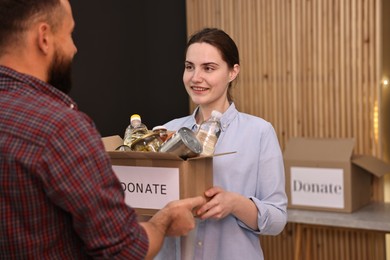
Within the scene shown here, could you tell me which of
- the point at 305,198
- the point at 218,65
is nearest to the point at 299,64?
the point at 305,198

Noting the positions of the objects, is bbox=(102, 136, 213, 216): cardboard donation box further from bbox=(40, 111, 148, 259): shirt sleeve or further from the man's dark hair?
the man's dark hair

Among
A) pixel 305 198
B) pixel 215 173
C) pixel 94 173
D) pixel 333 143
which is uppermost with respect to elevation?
pixel 94 173

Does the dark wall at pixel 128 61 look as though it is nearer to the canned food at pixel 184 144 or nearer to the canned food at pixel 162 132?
the canned food at pixel 162 132

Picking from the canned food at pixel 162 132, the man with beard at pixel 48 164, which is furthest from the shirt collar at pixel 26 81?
the canned food at pixel 162 132

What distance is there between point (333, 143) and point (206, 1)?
1506 millimetres

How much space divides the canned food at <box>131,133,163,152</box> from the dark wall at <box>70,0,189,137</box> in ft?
5.92

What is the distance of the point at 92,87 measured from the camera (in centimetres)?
366

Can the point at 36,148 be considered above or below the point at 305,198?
above

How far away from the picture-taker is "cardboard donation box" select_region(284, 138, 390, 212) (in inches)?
139

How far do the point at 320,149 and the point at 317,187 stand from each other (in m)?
0.26

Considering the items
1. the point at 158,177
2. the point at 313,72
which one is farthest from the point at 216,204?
the point at 313,72

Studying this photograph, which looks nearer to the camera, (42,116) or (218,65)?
(42,116)

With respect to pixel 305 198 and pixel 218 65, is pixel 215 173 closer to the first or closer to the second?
pixel 218 65

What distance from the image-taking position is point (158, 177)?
170 cm
